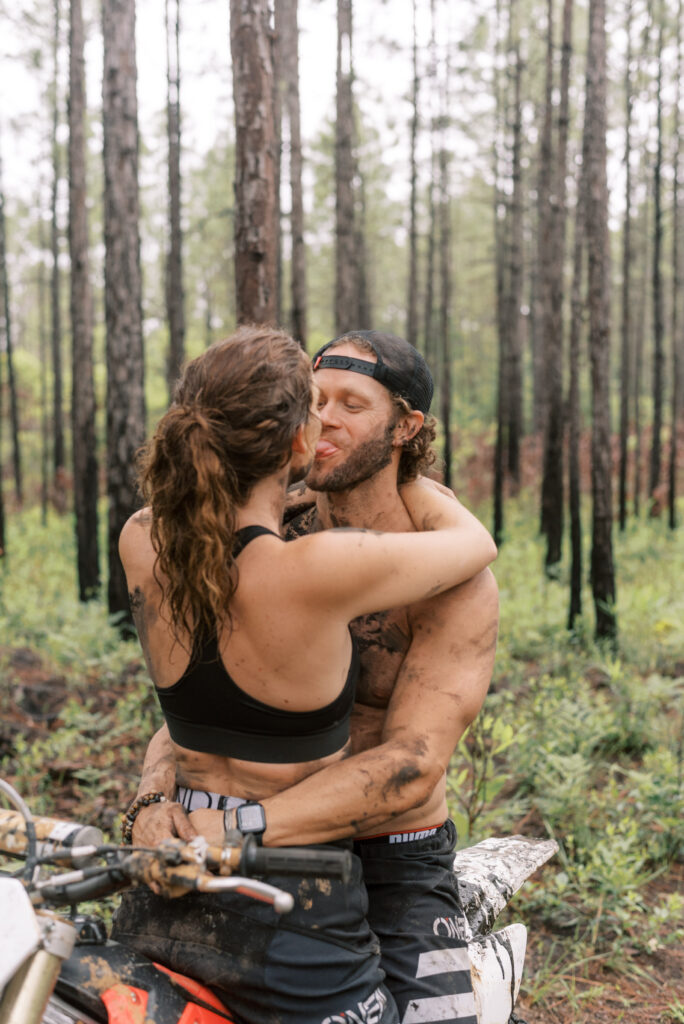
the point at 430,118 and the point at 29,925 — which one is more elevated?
the point at 430,118

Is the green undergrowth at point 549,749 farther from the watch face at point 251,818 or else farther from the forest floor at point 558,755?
the watch face at point 251,818

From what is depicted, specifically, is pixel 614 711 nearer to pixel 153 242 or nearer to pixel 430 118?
pixel 430 118

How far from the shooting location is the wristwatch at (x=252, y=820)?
70.6 inches

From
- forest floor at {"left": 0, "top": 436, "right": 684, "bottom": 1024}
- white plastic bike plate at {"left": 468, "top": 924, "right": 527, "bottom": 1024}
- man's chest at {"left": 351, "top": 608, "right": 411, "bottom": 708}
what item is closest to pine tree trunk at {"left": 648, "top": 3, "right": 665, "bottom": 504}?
forest floor at {"left": 0, "top": 436, "right": 684, "bottom": 1024}

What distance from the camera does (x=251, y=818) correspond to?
1800 mm

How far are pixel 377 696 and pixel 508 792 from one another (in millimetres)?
3734

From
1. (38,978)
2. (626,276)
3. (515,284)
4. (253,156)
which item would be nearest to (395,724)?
(38,978)

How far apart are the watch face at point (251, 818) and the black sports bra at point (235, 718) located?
0.10 meters

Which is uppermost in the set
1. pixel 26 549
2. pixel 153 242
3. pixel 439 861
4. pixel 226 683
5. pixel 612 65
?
pixel 612 65

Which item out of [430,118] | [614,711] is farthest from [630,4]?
[614,711]

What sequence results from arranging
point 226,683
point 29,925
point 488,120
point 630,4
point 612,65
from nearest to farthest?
point 29,925 < point 226,683 < point 630,4 < point 612,65 < point 488,120

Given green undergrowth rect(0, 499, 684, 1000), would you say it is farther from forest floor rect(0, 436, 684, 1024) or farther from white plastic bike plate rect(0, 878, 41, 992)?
white plastic bike plate rect(0, 878, 41, 992)

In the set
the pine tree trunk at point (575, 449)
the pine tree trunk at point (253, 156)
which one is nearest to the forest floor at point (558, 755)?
the pine tree trunk at point (575, 449)

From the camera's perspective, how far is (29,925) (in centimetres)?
133
